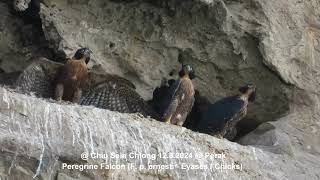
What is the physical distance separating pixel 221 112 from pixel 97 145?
6.15ft

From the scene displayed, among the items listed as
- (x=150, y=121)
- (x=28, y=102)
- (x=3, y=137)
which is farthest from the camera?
(x=150, y=121)

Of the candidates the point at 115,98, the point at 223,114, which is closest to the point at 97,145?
the point at 115,98

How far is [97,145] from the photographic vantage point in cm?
681

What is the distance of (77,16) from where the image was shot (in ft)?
28.8

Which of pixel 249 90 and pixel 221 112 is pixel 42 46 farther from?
pixel 249 90

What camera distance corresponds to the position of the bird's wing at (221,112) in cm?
836

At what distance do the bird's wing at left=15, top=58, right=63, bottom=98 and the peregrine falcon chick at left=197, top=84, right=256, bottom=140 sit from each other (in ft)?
4.68

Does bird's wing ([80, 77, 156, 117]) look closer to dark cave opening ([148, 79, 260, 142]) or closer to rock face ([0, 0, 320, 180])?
dark cave opening ([148, 79, 260, 142])

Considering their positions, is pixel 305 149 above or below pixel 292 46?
below

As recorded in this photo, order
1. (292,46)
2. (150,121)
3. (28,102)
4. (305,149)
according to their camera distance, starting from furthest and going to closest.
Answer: (292,46)
(305,149)
(150,121)
(28,102)

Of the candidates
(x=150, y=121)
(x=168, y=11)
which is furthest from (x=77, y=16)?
(x=150, y=121)

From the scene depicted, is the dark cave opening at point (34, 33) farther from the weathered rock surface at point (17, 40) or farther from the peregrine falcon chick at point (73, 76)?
the peregrine falcon chick at point (73, 76)

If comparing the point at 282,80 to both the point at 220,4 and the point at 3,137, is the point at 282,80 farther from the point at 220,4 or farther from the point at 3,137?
the point at 3,137

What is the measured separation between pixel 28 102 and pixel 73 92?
1.45m
